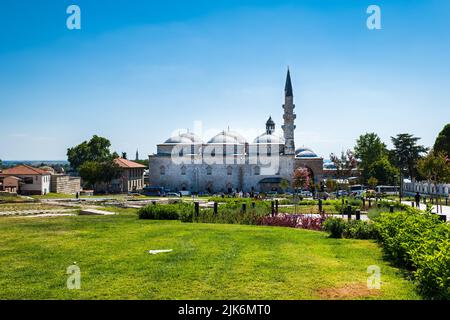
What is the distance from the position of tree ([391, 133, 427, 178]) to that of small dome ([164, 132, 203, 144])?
30040mm

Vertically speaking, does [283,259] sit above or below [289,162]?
below

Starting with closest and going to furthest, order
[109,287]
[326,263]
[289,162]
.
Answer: [109,287], [326,263], [289,162]

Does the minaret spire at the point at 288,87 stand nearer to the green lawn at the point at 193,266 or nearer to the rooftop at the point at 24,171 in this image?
the rooftop at the point at 24,171

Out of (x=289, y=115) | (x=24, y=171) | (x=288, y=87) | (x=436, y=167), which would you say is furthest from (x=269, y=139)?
(x=436, y=167)

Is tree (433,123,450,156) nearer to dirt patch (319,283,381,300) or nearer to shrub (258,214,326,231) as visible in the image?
shrub (258,214,326,231)

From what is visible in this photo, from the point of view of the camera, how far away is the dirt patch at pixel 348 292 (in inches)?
255

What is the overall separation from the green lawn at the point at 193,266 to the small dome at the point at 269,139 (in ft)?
151

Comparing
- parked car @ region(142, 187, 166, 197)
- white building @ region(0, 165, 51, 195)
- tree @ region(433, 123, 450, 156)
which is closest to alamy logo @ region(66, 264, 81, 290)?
white building @ region(0, 165, 51, 195)

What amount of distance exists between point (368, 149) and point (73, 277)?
59.9m

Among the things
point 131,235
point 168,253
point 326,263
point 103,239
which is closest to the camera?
point 326,263

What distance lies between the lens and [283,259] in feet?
30.0

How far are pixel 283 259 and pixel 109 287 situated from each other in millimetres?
4051
